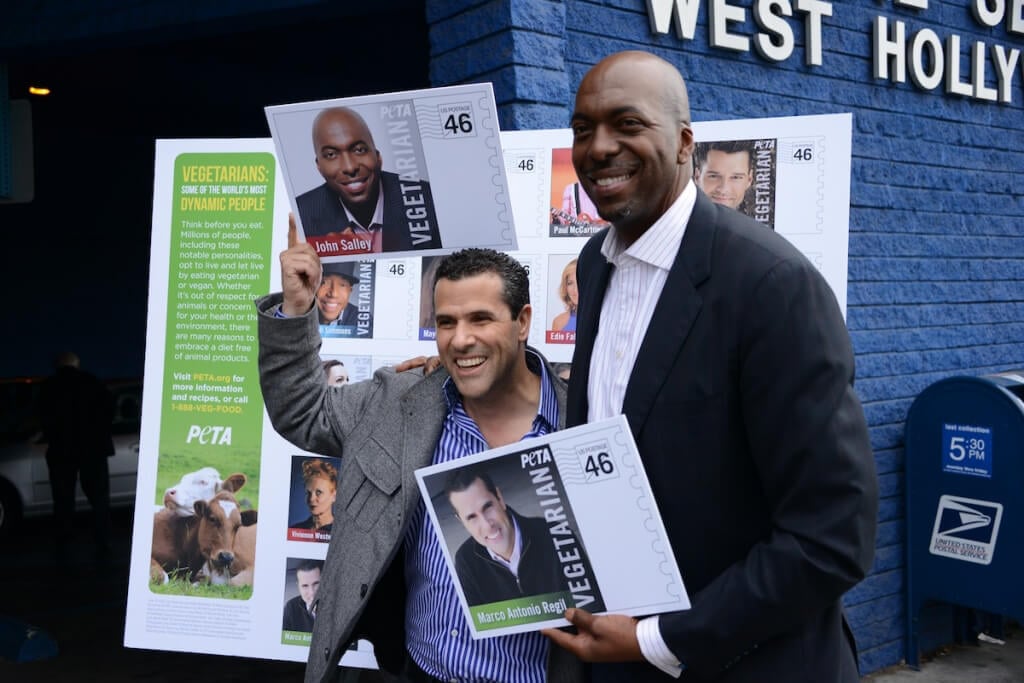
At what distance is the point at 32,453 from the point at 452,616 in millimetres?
9363

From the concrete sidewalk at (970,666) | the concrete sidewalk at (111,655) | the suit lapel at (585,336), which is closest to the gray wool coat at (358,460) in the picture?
the suit lapel at (585,336)

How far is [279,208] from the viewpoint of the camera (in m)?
3.29

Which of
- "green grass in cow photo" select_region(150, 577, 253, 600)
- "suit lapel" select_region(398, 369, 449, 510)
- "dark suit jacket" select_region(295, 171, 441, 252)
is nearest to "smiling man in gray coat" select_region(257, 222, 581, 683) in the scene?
"suit lapel" select_region(398, 369, 449, 510)

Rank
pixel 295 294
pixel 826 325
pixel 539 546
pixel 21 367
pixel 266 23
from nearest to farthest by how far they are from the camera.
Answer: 1. pixel 826 325
2. pixel 539 546
3. pixel 295 294
4. pixel 266 23
5. pixel 21 367

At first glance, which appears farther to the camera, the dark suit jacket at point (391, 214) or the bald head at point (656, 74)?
the dark suit jacket at point (391, 214)

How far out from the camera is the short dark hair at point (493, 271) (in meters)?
2.17

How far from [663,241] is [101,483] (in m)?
8.65

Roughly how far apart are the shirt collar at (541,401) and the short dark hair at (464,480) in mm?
384

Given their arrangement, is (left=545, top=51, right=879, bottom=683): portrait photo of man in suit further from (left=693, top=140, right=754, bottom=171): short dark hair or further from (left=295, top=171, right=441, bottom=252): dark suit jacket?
(left=693, top=140, right=754, bottom=171): short dark hair

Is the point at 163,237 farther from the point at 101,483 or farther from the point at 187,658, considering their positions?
the point at 101,483

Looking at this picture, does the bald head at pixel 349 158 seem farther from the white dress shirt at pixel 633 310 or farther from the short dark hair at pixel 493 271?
the white dress shirt at pixel 633 310

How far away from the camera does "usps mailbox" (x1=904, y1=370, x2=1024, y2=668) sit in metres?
4.93

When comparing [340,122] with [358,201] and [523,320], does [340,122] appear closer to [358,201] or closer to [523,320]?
[358,201]

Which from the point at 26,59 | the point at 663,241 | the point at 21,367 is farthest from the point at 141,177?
the point at 663,241
